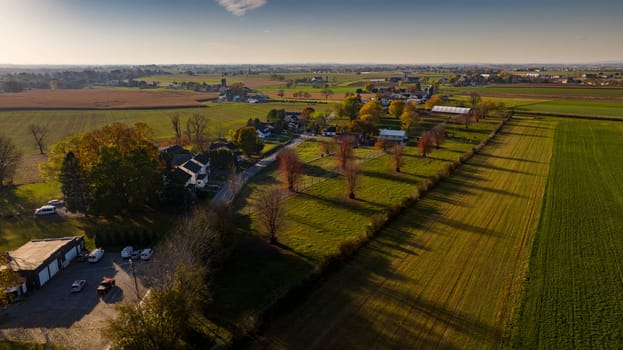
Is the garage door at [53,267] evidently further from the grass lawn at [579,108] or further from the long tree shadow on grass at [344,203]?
the grass lawn at [579,108]

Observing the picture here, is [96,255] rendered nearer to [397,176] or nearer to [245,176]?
[245,176]

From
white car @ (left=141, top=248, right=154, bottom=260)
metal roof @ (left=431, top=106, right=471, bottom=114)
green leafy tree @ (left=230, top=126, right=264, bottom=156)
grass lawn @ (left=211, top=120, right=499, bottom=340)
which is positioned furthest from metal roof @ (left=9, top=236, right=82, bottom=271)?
metal roof @ (left=431, top=106, right=471, bottom=114)

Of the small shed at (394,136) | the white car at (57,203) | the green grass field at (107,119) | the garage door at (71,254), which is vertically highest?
the green grass field at (107,119)

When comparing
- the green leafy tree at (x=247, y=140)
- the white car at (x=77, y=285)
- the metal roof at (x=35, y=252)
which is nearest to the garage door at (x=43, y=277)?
the metal roof at (x=35, y=252)

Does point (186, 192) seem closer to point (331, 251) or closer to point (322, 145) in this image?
point (331, 251)

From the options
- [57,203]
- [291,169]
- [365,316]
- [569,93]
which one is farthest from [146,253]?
[569,93]

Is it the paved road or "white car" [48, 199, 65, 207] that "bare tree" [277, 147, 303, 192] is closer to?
the paved road
